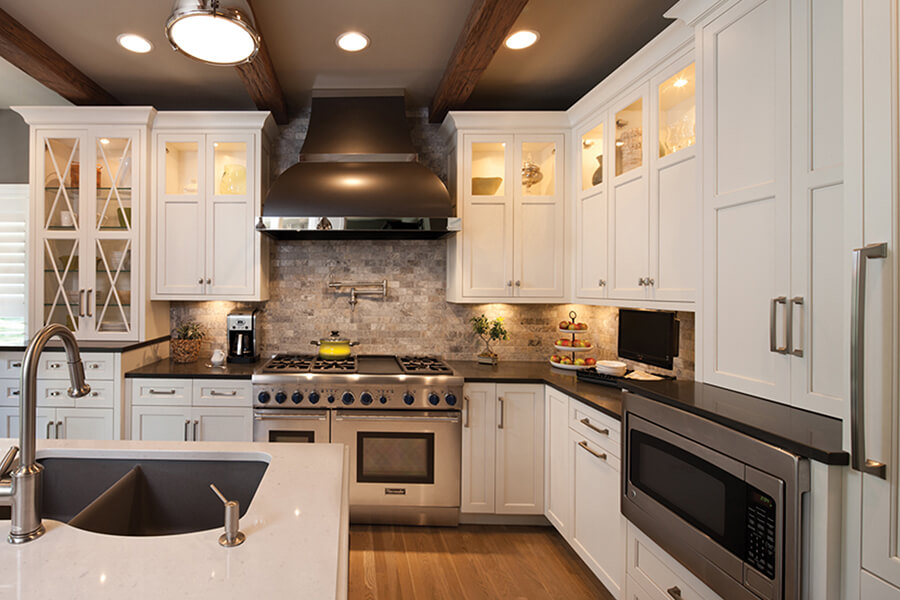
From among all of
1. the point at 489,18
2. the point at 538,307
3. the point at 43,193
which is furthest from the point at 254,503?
the point at 43,193

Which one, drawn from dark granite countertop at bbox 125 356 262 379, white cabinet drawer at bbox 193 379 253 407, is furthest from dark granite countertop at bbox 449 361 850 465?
dark granite countertop at bbox 125 356 262 379

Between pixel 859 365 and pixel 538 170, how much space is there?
2413 mm

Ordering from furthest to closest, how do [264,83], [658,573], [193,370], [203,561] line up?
[193,370] < [264,83] < [658,573] < [203,561]

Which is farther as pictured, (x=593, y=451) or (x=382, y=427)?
(x=382, y=427)

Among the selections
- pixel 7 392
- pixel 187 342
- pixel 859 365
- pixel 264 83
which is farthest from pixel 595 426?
pixel 7 392

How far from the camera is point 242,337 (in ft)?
10.8

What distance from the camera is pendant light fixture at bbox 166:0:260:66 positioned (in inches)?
51.0

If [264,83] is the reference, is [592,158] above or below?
below

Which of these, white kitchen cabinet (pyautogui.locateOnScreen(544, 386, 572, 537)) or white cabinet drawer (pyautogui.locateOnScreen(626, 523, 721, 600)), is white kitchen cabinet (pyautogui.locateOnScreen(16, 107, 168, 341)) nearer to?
white kitchen cabinet (pyautogui.locateOnScreen(544, 386, 572, 537))

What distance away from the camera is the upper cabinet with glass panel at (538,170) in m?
3.14

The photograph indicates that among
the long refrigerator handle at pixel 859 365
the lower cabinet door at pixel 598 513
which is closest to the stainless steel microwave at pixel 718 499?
the long refrigerator handle at pixel 859 365

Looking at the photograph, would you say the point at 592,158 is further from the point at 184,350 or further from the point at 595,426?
the point at 184,350

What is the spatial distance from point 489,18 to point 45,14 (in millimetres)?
2200

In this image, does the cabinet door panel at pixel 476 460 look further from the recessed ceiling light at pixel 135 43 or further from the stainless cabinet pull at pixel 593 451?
the recessed ceiling light at pixel 135 43
